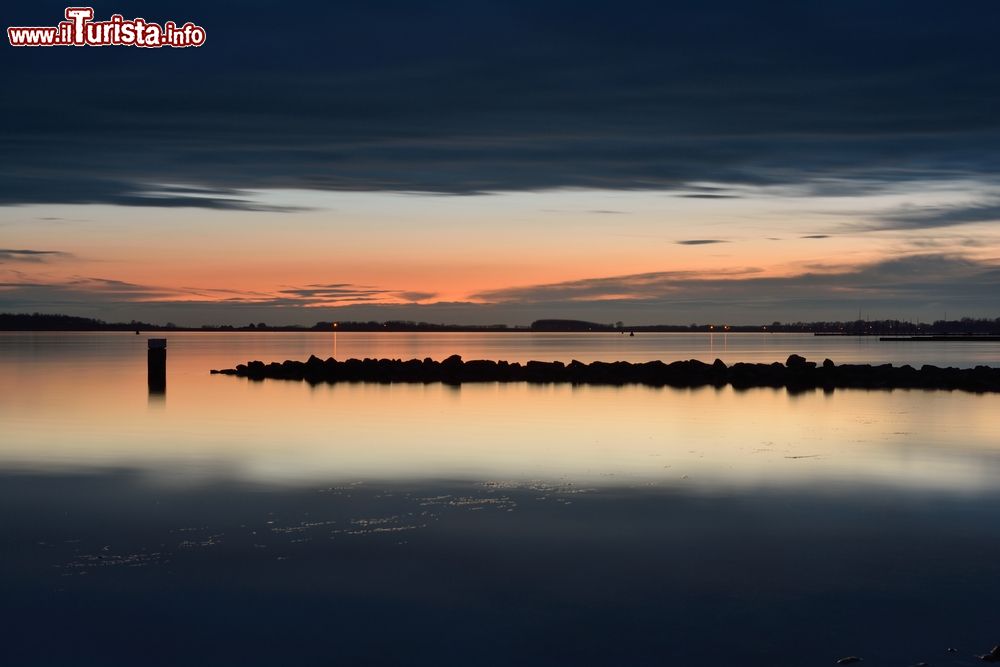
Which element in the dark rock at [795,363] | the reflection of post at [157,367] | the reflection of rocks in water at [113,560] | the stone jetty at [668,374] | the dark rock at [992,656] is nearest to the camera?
the dark rock at [992,656]

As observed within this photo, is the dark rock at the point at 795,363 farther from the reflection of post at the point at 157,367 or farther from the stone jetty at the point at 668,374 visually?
the reflection of post at the point at 157,367

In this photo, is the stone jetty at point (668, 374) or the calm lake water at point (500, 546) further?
the stone jetty at point (668, 374)

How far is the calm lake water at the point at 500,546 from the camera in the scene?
7.04 metres

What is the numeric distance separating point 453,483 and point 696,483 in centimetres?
336

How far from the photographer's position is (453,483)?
550 inches

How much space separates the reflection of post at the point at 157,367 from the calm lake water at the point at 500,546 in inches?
493

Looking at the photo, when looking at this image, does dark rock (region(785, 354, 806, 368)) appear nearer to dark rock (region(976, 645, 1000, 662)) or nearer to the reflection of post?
the reflection of post

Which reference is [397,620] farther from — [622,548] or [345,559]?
[622,548]

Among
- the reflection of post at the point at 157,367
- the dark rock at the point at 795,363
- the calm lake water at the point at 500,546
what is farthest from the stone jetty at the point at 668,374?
the calm lake water at the point at 500,546

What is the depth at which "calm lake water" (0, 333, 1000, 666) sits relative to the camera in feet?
23.1

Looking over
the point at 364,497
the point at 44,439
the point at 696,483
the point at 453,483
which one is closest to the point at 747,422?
the point at 696,483

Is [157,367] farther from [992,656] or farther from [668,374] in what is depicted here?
[992,656]

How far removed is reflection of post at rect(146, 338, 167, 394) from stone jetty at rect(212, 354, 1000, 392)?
5.72 metres

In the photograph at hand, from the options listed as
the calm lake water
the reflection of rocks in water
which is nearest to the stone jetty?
the calm lake water
